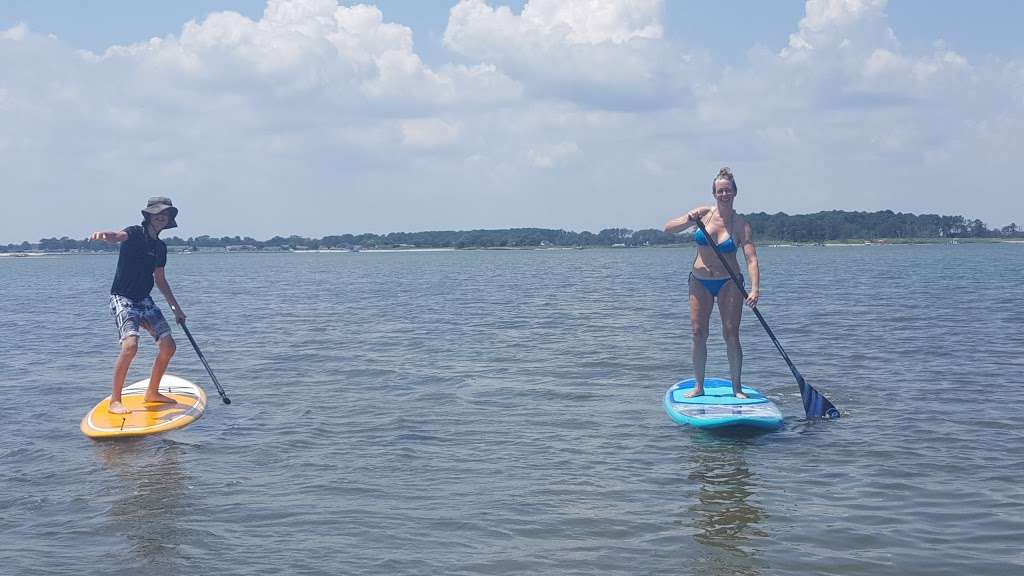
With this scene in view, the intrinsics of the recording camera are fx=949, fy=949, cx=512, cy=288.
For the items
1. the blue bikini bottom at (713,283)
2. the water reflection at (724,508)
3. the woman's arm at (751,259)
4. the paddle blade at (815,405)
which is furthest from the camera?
the paddle blade at (815,405)

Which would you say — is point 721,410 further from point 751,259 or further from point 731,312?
point 751,259

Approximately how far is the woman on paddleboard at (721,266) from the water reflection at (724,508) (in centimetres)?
112

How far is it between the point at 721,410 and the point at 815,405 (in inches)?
52.2

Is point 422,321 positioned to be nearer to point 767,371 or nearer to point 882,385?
point 767,371

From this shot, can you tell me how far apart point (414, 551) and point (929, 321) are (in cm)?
1874

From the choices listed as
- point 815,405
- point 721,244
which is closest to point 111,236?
point 721,244

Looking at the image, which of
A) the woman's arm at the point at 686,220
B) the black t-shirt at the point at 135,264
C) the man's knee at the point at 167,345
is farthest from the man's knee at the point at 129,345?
the woman's arm at the point at 686,220

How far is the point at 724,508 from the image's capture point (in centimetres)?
729

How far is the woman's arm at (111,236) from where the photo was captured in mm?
9422

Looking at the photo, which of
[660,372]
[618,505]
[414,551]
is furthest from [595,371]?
[414,551]

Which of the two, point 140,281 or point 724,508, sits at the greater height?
point 140,281

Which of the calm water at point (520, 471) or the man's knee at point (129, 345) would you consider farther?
the man's knee at point (129, 345)

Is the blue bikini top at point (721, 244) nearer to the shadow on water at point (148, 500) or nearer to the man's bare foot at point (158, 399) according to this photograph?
the shadow on water at point (148, 500)

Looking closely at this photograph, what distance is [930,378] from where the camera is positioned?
13250mm
